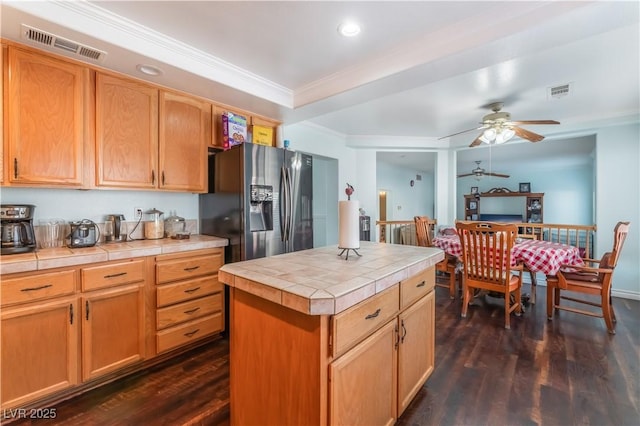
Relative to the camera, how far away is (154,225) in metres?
2.50

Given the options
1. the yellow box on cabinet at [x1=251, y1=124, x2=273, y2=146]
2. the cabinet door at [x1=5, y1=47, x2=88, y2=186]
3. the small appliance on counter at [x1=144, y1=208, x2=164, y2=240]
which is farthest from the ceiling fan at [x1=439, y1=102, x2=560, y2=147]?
the cabinet door at [x1=5, y1=47, x2=88, y2=186]

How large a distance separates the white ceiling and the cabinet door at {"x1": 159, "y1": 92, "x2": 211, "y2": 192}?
0.53 feet

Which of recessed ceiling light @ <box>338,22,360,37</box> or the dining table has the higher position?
recessed ceiling light @ <box>338,22,360,37</box>

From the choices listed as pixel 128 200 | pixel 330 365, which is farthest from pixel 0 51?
pixel 330 365

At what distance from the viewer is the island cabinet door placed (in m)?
1.09

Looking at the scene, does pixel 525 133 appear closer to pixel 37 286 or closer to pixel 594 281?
pixel 594 281

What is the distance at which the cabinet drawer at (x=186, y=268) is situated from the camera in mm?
2119

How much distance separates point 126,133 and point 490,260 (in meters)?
3.57

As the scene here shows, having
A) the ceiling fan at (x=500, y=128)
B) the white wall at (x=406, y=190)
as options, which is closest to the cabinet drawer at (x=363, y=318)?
the ceiling fan at (x=500, y=128)

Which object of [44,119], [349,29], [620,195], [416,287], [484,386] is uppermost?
[349,29]

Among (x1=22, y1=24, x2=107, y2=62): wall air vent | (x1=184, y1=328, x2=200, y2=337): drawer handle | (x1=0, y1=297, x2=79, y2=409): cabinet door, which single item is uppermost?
(x1=22, y1=24, x2=107, y2=62): wall air vent

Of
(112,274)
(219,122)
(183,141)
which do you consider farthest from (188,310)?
(219,122)

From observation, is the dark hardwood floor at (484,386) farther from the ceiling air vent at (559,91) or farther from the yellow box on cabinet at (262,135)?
the ceiling air vent at (559,91)

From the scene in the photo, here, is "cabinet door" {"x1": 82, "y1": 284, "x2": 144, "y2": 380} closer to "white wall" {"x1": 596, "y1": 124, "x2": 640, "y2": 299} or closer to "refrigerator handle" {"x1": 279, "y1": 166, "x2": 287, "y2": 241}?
"refrigerator handle" {"x1": 279, "y1": 166, "x2": 287, "y2": 241}
